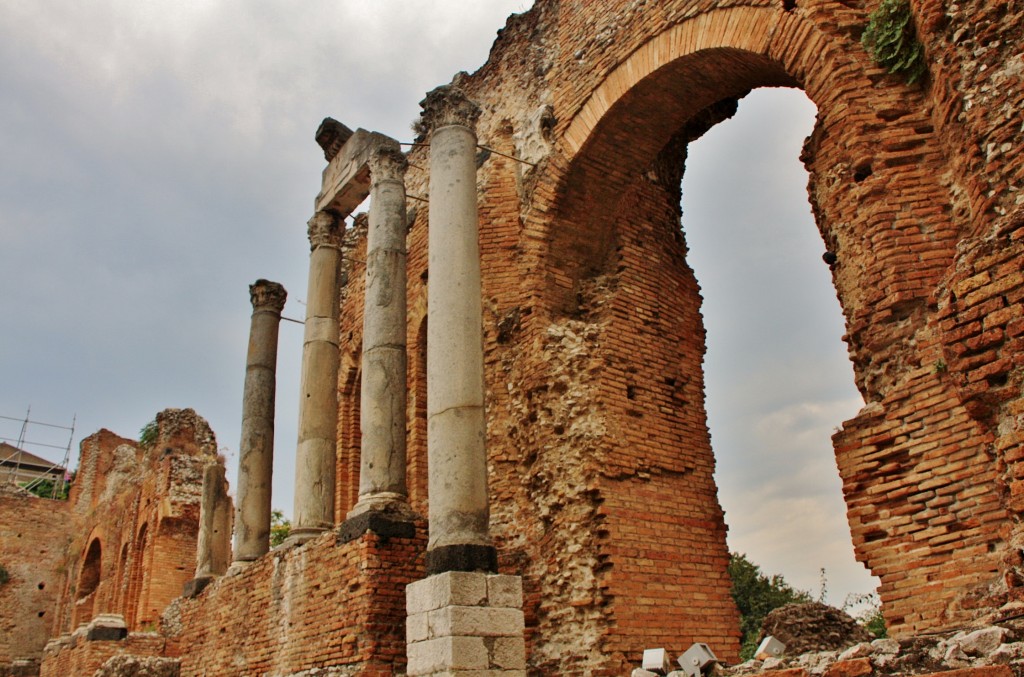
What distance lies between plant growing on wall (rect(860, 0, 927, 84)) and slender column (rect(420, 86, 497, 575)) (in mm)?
4029

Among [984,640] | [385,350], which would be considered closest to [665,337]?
[385,350]

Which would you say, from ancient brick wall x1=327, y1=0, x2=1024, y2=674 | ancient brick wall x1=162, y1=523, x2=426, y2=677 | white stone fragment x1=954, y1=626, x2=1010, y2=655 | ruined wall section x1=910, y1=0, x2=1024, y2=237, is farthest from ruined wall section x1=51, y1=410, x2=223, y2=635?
white stone fragment x1=954, y1=626, x2=1010, y2=655

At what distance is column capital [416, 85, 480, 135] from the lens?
359 inches

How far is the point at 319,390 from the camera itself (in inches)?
425

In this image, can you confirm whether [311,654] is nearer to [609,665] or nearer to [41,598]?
[609,665]

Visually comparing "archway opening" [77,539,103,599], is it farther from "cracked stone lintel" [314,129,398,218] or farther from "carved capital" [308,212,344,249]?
"cracked stone lintel" [314,129,398,218]

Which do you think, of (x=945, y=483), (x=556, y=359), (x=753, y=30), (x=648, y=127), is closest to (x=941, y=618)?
(x=945, y=483)

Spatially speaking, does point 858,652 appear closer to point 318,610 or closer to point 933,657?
point 933,657

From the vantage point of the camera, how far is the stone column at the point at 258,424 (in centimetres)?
1133

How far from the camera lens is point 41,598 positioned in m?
27.4

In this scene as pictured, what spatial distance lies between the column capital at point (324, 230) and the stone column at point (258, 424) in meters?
1.50

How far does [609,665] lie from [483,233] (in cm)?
529

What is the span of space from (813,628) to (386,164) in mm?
6891

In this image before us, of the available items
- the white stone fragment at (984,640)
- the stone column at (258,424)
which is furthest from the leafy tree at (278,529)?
the white stone fragment at (984,640)
